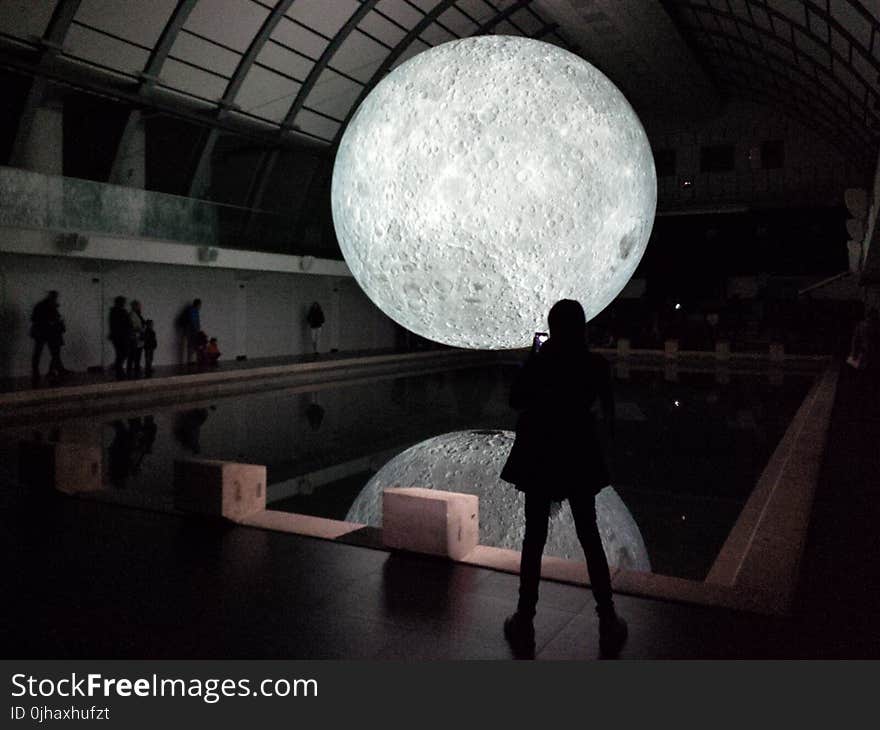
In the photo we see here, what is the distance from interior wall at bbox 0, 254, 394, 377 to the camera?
18797 mm

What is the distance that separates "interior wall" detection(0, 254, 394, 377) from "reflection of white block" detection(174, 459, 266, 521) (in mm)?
14666

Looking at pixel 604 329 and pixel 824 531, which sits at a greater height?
pixel 604 329

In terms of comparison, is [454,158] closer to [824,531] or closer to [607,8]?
[824,531]

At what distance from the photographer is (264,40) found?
22.5 m

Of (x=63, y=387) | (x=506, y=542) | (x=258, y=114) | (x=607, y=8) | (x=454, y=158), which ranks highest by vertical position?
(x=607, y=8)

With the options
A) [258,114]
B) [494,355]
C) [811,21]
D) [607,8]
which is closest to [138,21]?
[258,114]

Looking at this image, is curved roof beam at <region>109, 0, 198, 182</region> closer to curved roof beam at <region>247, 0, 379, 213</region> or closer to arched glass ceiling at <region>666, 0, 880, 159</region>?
curved roof beam at <region>247, 0, 379, 213</region>

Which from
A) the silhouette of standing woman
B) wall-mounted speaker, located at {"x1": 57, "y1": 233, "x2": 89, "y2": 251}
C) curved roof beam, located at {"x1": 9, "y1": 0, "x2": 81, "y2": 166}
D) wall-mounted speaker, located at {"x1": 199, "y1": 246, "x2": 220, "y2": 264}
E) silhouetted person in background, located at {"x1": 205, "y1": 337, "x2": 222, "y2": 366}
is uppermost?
curved roof beam, located at {"x1": 9, "y1": 0, "x2": 81, "y2": 166}

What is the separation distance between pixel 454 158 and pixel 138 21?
15.9 metres

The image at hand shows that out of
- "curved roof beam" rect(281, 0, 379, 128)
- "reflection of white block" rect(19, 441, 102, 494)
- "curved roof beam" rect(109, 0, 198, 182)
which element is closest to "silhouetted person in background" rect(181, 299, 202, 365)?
"curved roof beam" rect(109, 0, 198, 182)

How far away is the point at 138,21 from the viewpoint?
64.5ft

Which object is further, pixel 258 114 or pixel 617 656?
pixel 258 114

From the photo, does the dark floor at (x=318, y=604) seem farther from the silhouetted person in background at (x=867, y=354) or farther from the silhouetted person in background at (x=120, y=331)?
the silhouetted person in background at (x=120, y=331)

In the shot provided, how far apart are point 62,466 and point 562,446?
526cm
